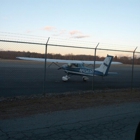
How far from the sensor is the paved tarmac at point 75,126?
19.7 feet

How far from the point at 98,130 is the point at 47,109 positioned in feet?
9.07

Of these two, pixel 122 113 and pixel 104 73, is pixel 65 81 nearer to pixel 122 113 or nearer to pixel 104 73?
pixel 104 73

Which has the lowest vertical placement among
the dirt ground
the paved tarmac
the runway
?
the runway

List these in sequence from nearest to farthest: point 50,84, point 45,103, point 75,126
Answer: point 75,126 → point 45,103 → point 50,84

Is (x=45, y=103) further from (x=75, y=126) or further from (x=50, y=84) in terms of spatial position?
(x=50, y=84)

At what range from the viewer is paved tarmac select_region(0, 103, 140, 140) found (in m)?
6.00

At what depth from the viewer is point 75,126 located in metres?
6.82

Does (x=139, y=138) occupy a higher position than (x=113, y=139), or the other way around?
(x=139, y=138)

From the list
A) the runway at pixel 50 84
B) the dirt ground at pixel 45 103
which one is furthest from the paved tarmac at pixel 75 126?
the runway at pixel 50 84

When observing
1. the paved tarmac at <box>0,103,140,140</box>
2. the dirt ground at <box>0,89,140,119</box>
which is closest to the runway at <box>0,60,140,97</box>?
the dirt ground at <box>0,89,140,119</box>

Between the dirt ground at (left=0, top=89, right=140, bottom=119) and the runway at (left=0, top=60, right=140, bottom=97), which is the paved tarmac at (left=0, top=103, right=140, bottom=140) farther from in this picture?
the runway at (left=0, top=60, right=140, bottom=97)

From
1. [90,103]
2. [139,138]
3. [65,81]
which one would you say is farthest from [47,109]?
[65,81]

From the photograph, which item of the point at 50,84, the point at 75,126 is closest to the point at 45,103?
the point at 75,126

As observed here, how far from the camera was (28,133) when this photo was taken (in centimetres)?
606
